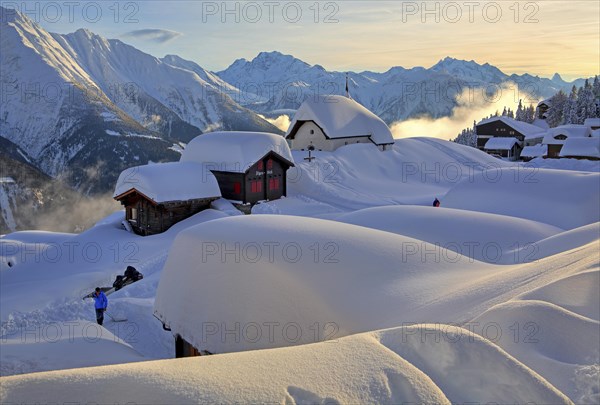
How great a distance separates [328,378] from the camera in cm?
450

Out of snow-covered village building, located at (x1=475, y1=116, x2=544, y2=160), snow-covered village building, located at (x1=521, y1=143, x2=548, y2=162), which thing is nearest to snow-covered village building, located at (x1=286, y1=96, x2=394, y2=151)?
snow-covered village building, located at (x1=521, y1=143, x2=548, y2=162)

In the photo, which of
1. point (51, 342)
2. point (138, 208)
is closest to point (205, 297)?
point (51, 342)

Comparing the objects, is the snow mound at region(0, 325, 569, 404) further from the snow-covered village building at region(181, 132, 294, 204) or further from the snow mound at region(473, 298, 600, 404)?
the snow-covered village building at region(181, 132, 294, 204)

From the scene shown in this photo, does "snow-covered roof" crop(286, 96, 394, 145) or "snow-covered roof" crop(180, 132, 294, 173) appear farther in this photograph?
"snow-covered roof" crop(286, 96, 394, 145)

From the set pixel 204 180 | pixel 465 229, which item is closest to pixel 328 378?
pixel 465 229

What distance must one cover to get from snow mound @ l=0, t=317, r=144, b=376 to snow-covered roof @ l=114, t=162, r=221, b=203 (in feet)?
44.3

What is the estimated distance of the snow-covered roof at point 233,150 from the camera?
30453mm

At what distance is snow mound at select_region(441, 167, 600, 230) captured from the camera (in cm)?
1911

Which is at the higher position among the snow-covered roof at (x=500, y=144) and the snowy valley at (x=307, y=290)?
the snow-covered roof at (x=500, y=144)

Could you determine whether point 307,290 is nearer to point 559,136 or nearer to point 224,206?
point 224,206

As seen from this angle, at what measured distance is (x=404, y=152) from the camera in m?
46.0

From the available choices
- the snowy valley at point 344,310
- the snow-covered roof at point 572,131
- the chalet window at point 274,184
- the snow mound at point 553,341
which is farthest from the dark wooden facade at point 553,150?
the snow mound at point 553,341

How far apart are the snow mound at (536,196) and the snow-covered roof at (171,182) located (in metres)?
13.2

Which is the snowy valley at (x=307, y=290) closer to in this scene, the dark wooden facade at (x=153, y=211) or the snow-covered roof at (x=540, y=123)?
the dark wooden facade at (x=153, y=211)
